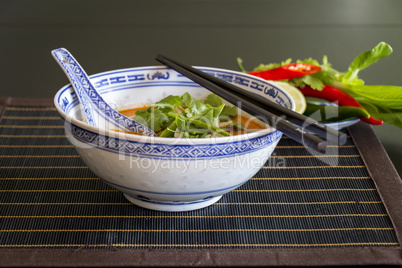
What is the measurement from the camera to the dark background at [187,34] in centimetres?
220

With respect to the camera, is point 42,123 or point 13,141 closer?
point 13,141

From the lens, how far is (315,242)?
3.55 feet

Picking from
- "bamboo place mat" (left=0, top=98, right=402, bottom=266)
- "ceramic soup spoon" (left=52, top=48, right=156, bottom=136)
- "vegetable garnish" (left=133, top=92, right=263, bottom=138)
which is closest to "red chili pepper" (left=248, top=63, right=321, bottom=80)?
"bamboo place mat" (left=0, top=98, right=402, bottom=266)

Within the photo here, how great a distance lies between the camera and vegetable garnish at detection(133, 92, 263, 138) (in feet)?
3.63

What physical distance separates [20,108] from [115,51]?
2.38ft

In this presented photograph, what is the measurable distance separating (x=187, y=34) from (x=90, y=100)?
4.43 feet

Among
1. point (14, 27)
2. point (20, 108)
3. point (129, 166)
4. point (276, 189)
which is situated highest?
point (129, 166)

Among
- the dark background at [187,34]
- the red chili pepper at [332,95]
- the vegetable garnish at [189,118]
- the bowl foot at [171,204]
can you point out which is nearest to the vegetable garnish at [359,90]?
the red chili pepper at [332,95]

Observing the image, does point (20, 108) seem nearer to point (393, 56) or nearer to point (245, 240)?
point (245, 240)

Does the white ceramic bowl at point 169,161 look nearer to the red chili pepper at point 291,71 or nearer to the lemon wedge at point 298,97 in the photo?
the lemon wedge at point 298,97

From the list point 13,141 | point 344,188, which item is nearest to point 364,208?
point 344,188

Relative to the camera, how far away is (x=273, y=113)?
1138 millimetres

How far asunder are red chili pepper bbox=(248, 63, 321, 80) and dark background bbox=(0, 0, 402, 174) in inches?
14.6

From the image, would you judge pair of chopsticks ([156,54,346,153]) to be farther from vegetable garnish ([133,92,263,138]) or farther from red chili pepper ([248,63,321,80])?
red chili pepper ([248,63,321,80])
